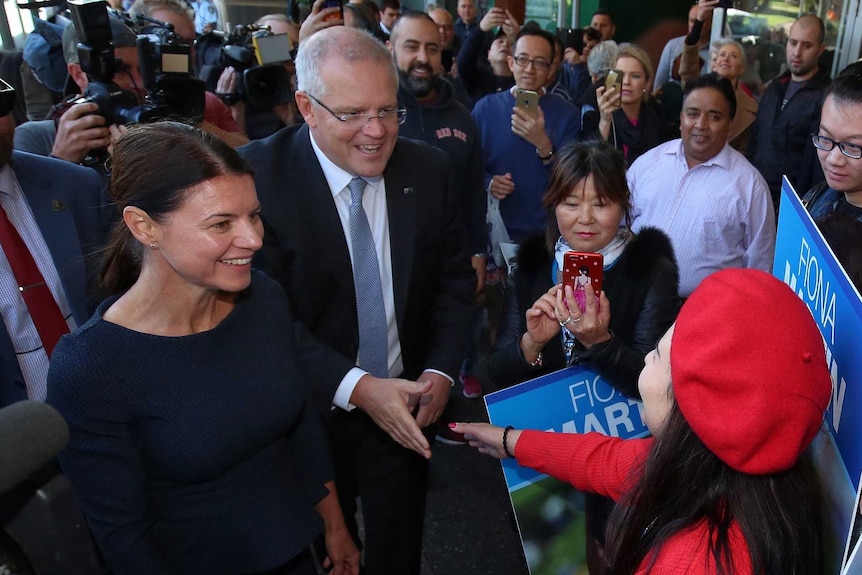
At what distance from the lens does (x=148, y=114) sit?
7.40 ft

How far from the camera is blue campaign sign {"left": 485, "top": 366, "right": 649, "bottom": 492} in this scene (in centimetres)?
185

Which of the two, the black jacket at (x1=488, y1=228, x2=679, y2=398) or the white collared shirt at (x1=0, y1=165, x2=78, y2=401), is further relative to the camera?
the black jacket at (x1=488, y1=228, x2=679, y2=398)

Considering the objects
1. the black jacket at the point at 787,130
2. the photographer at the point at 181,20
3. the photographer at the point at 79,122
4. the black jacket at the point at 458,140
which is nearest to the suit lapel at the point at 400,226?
the photographer at the point at 79,122

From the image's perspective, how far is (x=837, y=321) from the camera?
1267 millimetres

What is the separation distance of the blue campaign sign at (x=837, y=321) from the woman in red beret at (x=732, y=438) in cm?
9

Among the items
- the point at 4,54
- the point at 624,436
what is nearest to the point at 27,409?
the point at 624,436

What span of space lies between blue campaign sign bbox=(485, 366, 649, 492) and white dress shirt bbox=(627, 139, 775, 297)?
118cm

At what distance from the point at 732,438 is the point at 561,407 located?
2.78ft

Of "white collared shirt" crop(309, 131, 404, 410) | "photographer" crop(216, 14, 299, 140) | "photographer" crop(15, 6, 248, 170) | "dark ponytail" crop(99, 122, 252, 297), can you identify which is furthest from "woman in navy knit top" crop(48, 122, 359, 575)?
"photographer" crop(216, 14, 299, 140)

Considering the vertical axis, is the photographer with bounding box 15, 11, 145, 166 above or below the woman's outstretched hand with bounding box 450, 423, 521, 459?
above

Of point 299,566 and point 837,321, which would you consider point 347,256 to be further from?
point 837,321

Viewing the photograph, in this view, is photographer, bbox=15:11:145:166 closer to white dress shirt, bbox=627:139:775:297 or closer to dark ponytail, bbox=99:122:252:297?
dark ponytail, bbox=99:122:252:297

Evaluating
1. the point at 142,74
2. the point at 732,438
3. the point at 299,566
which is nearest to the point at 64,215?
the point at 142,74

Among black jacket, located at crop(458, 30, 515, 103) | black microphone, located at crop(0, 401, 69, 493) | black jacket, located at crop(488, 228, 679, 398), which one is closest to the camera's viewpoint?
black microphone, located at crop(0, 401, 69, 493)
